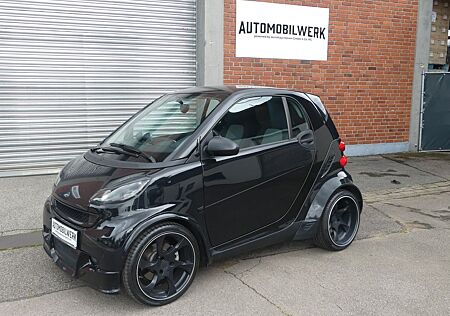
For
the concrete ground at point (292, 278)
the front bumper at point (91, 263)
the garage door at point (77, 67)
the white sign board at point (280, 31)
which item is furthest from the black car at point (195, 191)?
→ the white sign board at point (280, 31)

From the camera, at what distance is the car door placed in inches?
146

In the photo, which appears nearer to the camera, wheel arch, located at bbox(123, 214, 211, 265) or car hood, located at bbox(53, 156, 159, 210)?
wheel arch, located at bbox(123, 214, 211, 265)

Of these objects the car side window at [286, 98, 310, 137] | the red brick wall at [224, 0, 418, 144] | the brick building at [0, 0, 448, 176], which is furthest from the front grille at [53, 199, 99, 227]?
the red brick wall at [224, 0, 418, 144]

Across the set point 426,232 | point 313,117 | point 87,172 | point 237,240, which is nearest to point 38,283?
point 87,172

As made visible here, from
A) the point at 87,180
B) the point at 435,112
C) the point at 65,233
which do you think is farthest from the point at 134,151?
the point at 435,112

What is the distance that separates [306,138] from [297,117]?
23cm

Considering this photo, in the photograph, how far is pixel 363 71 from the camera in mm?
10039

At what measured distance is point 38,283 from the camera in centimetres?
377

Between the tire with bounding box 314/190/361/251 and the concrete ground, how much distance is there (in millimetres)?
114

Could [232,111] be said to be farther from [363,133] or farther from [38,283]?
[363,133]

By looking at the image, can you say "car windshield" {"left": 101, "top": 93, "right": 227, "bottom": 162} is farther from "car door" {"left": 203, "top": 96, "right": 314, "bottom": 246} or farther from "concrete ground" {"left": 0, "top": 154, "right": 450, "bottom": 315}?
"concrete ground" {"left": 0, "top": 154, "right": 450, "bottom": 315}

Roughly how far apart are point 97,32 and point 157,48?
3.70 feet

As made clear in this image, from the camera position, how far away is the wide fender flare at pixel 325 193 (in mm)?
4398

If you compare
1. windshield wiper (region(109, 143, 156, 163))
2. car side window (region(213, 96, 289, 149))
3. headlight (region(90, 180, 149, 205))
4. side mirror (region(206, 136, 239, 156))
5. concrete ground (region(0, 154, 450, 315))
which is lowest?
concrete ground (region(0, 154, 450, 315))
